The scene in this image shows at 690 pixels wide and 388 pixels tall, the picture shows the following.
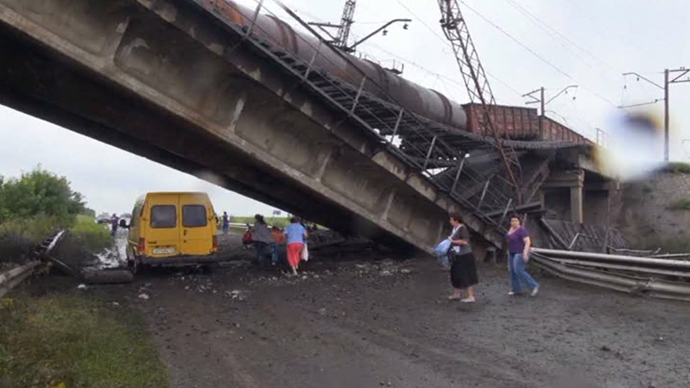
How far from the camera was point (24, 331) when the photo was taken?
6.51 m

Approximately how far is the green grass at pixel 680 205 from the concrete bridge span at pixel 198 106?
71.2 feet

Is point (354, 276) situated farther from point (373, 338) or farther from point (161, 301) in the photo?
point (373, 338)

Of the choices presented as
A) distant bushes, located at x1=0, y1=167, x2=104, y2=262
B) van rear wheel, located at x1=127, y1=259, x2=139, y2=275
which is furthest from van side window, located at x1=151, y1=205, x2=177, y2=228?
distant bushes, located at x1=0, y1=167, x2=104, y2=262

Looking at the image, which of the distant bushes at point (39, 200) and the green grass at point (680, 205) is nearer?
the green grass at point (680, 205)

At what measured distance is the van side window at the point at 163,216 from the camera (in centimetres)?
1386

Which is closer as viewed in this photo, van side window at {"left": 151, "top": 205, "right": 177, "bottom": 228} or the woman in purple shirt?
the woman in purple shirt

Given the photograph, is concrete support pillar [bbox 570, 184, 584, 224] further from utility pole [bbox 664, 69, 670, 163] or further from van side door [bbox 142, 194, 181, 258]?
van side door [bbox 142, 194, 181, 258]

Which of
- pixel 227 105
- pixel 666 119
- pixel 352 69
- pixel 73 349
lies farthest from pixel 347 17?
pixel 73 349

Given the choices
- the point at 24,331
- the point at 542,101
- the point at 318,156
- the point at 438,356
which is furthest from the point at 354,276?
the point at 542,101

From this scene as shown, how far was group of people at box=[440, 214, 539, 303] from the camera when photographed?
9.90m

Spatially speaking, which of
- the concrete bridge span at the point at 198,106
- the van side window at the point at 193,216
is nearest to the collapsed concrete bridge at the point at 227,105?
the concrete bridge span at the point at 198,106

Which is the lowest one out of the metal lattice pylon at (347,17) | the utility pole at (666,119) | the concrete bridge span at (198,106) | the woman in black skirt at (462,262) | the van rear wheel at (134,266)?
the van rear wheel at (134,266)

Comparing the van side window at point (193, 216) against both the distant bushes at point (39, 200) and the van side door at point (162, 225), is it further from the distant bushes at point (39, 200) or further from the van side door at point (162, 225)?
the distant bushes at point (39, 200)

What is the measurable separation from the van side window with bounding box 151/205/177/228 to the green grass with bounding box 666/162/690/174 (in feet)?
99.9
